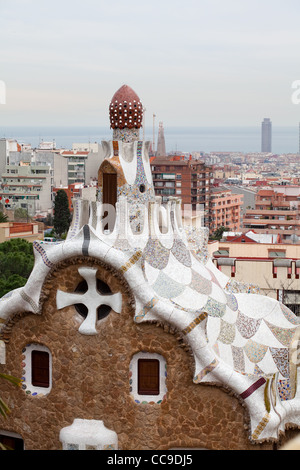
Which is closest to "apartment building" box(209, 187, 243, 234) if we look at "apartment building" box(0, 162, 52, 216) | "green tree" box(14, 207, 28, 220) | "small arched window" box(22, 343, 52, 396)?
"apartment building" box(0, 162, 52, 216)

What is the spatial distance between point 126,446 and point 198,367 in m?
1.30

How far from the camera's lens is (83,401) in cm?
1026

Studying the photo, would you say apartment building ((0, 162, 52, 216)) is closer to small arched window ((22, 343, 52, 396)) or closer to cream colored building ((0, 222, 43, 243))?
cream colored building ((0, 222, 43, 243))

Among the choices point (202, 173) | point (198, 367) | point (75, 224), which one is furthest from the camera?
point (202, 173)

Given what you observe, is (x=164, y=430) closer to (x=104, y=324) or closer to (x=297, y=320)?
(x=104, y=324)

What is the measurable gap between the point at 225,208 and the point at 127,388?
85336 mm

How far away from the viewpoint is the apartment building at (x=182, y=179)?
282 feet

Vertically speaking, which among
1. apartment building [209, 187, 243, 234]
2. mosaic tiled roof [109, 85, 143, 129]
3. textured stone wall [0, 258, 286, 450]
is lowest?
apartment building [209, 187, 243, 234]

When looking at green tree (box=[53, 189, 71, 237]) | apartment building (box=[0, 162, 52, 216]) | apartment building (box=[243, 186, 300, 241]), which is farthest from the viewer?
apartment building (box=[0, 162, 52, 216])

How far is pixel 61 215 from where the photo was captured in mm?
60719

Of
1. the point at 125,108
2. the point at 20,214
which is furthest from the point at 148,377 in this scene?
the point at 20,214

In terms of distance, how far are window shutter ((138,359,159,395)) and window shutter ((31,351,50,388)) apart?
122cm

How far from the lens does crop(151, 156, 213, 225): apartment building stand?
8588cm
